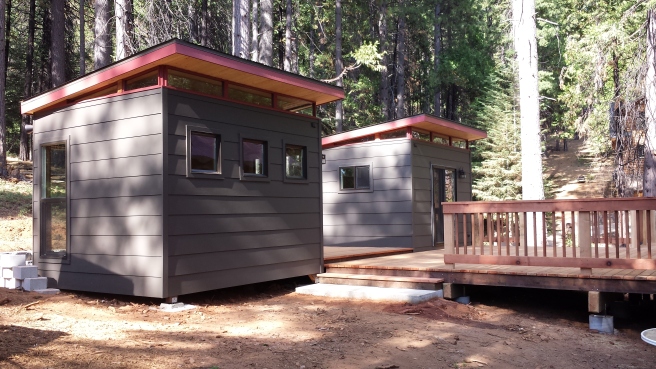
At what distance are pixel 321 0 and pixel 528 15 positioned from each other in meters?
11.6

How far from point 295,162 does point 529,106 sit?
213 inches

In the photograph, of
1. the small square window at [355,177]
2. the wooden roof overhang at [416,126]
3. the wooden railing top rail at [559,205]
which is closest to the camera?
the wooden railing top rail at [559,205]

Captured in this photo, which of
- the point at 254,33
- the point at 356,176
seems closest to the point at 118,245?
the point at 356,176

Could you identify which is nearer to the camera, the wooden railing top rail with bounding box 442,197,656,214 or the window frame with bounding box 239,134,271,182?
the wooden railing top rail with bounding box 442,197,656,214

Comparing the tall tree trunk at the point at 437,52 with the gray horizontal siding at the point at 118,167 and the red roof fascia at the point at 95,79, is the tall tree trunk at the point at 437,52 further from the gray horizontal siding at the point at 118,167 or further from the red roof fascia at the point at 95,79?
the gray horizontal siding at the point at 118,167

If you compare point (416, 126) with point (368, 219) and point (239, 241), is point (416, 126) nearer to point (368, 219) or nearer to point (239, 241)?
point (368, 219)

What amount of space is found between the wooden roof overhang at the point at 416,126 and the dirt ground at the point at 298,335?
433 cm

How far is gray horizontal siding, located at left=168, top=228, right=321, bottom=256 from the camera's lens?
584cm

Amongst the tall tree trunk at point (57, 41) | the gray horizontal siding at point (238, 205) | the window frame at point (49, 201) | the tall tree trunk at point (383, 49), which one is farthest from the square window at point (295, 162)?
the tall tree trunk at point (383, 49)

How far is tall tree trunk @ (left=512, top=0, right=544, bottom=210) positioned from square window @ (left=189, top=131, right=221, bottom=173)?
6.60m

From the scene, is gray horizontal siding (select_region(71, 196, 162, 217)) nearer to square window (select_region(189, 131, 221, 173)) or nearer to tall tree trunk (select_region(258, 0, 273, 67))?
square window (select_region(189, 131, 221, 173))

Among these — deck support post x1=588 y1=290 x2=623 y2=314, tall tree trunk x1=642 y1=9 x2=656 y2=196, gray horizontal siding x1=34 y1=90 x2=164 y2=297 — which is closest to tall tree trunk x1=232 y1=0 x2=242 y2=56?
gray horizontal siding x1=34 y1=90 x2=164 y2=297

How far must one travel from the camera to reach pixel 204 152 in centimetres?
625

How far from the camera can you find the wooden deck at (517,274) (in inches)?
225
